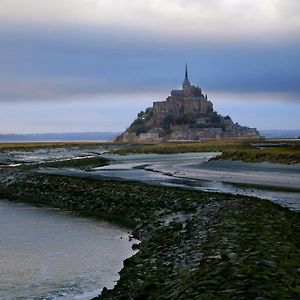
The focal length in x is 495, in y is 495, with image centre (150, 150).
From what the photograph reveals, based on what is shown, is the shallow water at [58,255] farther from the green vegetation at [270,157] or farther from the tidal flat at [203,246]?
the green vegetation at [270,157]

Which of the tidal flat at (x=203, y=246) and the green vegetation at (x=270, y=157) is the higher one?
the green vegetation at (x=270, y=157)

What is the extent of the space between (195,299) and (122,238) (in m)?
12.2

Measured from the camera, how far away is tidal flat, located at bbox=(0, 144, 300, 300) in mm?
10008

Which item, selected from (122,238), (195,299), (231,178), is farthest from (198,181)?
(195,299)

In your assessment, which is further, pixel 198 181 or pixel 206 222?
pixel 198 181

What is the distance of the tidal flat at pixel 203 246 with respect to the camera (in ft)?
32.8

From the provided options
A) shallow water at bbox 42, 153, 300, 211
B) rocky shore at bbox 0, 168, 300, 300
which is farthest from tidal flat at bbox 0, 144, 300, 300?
shallow water at bbox 42, 153, 300, 211

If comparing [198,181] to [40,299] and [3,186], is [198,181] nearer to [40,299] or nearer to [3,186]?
[3,186]

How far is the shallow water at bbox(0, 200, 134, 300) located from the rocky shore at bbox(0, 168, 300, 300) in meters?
1.05

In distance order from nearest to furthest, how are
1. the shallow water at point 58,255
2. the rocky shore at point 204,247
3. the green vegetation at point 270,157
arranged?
the rocky shore at point 204,247 → the shallow water at point 58,255 → the green vegetation at point 270,157

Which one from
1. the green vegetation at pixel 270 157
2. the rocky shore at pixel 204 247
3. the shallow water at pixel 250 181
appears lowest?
the shallow water at pixel 250 181

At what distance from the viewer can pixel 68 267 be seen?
622 inches

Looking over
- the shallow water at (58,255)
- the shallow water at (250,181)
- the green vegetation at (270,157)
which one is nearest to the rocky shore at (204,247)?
the shallow water at (58,255)

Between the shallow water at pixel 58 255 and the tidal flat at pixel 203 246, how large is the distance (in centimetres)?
103
